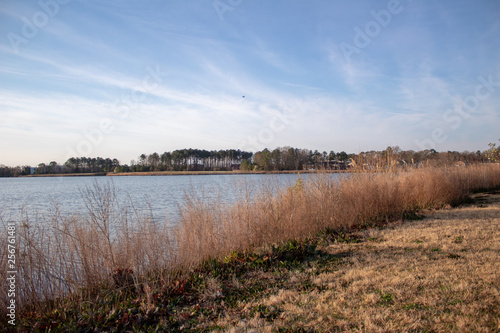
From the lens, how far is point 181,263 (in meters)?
5.68

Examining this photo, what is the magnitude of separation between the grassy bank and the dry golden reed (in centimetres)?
2

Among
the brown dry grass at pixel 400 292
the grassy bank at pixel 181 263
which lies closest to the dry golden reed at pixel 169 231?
the grassy bank at pixel 181 263

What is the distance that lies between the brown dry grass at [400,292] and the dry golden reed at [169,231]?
1726mm

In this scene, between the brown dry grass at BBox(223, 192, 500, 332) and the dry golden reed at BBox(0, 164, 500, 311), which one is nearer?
the brown dry grass at BBox(223, 192, 500, 332)

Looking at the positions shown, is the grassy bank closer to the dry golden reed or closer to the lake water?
the dry golden reed

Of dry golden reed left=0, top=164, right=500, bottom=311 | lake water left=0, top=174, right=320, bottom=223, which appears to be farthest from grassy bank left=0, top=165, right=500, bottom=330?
lake water left=0, top=174, right=320, bottom=223

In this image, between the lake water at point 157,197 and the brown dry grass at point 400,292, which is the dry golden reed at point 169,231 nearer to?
the lake water at point 157,197

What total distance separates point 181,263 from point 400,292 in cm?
373

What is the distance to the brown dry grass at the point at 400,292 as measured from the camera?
3297 millimetres

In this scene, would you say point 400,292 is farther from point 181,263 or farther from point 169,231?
point 169,231

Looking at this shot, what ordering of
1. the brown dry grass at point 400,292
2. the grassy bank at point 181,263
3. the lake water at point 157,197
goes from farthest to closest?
the lake water at point 157,197
the grassy bank at point 181,263
the brown dry grass at point 400,292

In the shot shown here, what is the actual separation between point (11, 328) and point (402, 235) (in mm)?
7689

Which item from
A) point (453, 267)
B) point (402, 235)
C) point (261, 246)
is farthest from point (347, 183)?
point (453, 267)

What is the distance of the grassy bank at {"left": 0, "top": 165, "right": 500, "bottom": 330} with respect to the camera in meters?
3.99
